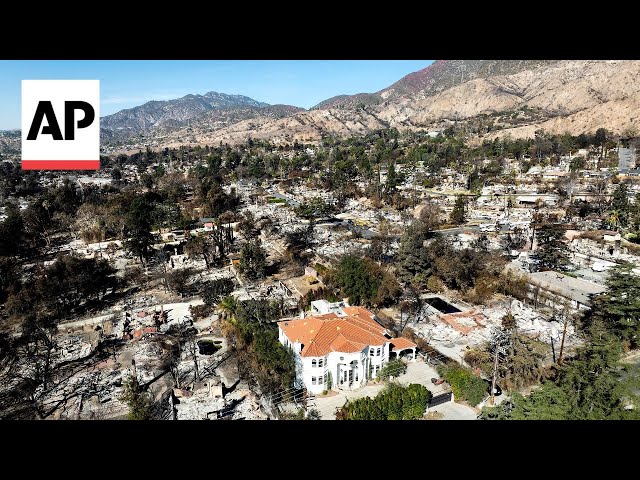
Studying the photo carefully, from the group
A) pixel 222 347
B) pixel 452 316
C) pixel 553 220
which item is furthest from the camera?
pixel 553 220

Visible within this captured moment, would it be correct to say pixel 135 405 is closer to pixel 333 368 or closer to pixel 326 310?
pixel 333 368

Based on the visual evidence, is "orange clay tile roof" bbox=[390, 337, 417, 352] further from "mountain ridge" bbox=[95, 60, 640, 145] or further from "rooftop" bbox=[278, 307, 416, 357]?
"mountain ridge" bbox=[95, 60, 640, 145]

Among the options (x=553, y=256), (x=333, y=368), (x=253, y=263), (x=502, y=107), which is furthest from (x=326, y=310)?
(x=502, y=107)

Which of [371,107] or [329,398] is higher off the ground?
[371,107]

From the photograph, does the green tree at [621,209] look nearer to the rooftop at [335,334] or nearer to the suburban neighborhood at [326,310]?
Result: the suburban neighborhood at [326,310]

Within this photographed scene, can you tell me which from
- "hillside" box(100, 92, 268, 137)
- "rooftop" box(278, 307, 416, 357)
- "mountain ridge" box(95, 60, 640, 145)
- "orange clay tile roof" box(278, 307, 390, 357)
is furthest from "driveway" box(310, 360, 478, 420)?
"hillside" box(100, 92, 268, 137)

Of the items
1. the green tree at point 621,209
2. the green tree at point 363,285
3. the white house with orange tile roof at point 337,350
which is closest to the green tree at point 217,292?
the green tree at point 363,285
